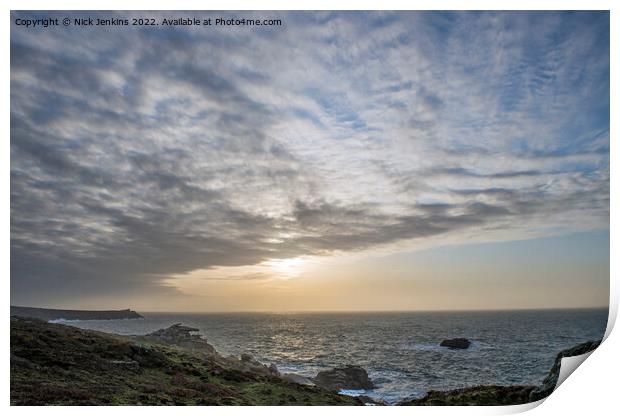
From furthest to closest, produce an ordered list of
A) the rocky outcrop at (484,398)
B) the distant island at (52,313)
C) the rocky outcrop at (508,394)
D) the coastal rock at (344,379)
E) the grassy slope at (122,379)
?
the coastal rock at (344,379), the distant island at (52,313), the rocky outcrop at (484,398), the rocky outcrop at (508,394), the grassy slope at (122,379)

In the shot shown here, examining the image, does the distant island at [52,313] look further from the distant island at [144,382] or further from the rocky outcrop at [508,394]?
the rocky outcrop at [508,394]

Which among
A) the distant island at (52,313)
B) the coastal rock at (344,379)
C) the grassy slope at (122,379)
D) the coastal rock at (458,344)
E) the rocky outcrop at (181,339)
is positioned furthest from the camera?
the coastal rock at (458,344)

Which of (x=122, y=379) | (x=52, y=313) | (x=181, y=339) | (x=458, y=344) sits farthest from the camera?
(x=458, y=344)

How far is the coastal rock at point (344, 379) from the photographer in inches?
880

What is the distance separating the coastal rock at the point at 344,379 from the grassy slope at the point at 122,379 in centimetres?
799

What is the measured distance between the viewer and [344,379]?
2292 centimetres

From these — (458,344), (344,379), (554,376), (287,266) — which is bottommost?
(458,344)

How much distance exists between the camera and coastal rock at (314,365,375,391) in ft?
73.3

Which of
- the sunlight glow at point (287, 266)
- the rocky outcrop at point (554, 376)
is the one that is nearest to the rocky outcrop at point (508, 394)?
the rocky outcrop at point (554, 376)

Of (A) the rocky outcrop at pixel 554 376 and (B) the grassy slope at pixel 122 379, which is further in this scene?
(A) the rocky outcrop at pixel 554 376

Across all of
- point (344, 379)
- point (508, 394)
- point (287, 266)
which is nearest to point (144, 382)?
point (287, 266)

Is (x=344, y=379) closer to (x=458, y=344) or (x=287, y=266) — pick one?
(x=287, y=266)
